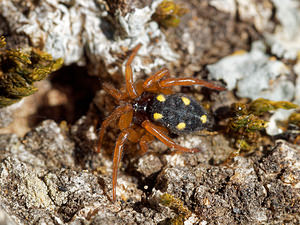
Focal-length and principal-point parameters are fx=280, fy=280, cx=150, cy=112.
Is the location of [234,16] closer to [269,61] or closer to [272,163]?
[269,61]

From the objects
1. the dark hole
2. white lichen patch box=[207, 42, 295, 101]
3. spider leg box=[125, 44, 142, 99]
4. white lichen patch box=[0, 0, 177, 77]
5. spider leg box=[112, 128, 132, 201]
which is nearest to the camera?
spider leg box=[112, 128, 132, 201]

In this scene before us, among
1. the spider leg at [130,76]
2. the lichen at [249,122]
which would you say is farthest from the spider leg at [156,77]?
the lichen at [249,122]

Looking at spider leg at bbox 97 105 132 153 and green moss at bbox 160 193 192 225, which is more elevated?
spider leg at bbox 97 105 132 153

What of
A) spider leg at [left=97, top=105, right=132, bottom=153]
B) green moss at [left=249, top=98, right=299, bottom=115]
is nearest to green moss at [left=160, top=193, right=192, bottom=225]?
spider leg at [left=97, top=105, right=132, bottom=153]

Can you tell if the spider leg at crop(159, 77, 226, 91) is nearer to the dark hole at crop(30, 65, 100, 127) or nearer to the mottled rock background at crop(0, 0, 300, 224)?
the mottled rock background at crop(0, 0, 300, 224)

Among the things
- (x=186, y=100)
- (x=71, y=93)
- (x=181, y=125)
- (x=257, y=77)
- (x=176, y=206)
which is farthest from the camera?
(x=71, y=93)

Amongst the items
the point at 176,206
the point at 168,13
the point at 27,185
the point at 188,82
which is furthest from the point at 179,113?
the point at 27,185

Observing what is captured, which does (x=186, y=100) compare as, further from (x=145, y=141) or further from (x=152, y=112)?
(x=145, y=141)
